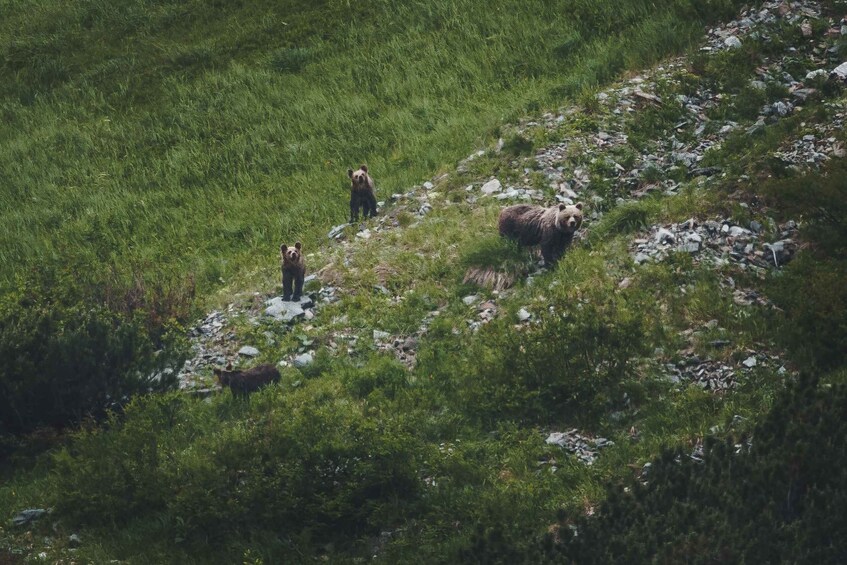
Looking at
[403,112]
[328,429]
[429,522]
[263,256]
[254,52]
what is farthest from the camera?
[254,52]

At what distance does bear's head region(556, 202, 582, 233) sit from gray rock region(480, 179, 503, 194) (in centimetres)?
274

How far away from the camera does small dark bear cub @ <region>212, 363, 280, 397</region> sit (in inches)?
510

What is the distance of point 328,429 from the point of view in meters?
11.3

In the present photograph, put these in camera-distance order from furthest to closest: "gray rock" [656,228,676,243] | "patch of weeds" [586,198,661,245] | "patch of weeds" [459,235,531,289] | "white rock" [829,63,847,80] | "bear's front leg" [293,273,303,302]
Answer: "white rock" [829,63,847,80]
"bear's front leg" [293,273,303,302]
"patch of weeds" [586,198,661,245]
"patch of weeds" [459,235,531,289]
"gray rock" [656,228,676,243]

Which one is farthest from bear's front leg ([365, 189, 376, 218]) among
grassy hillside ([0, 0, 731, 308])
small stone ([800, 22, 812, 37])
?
small stone ([800, 22, 812, 37])

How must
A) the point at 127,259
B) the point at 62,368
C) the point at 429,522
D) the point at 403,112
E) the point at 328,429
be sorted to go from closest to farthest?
the point at 429,522
the point at 328,429
the point at 62,368
the point at 127,259
the point at 403,112

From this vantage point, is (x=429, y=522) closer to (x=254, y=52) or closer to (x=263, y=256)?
(x=263, y=256)

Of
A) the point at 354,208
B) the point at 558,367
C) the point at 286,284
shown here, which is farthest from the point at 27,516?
the point at 354,208

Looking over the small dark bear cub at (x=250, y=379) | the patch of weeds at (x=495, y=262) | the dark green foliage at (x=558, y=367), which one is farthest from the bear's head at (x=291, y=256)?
the dark green foliage at (x=558, y=367)

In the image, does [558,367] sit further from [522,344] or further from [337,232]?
[337,232]

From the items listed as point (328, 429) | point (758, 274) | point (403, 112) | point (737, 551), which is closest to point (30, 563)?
point (328, 429)

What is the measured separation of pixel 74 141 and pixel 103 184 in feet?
8.73

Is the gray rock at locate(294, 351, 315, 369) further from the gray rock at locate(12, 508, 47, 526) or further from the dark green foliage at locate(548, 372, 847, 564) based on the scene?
the dark green foliage at locate(548, 372, 847, 564)

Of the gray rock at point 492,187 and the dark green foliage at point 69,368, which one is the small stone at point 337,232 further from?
the dark green foliage at point 69,368
